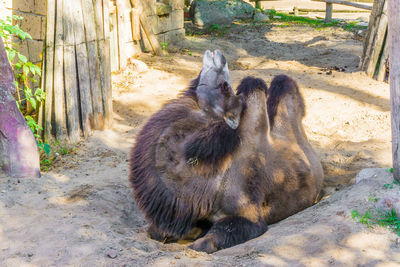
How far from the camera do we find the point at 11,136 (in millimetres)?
4195

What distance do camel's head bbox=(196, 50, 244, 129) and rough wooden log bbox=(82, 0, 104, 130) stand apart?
256 centimetres

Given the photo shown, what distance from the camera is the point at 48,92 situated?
5.44m

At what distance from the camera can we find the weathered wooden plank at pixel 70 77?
550 centimetres

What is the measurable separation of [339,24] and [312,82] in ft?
29.9

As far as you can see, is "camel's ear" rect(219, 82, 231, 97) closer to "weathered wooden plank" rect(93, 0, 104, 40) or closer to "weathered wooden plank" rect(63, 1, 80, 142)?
"weathered wooden plank" rect(63, 1, 80, 142)

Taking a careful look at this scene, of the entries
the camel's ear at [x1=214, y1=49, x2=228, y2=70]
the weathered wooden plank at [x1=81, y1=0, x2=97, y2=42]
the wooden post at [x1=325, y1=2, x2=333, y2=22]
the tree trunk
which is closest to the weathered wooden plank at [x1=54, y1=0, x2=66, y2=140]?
the weathered wooden plank at [x1=81, y1=0, x2=97, y2=42]

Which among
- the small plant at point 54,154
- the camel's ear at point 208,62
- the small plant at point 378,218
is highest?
the camel's ear at point 208,62

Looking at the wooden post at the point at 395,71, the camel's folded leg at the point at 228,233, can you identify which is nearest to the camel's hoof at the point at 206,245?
the camel's folded leg at the point at 228,233

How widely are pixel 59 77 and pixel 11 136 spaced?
1.45 meters

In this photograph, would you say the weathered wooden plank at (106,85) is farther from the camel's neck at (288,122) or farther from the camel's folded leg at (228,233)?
the camel's folded leg at (228,233)

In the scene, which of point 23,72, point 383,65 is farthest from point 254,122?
point 383,65

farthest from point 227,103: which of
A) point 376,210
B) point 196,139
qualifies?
point 376,210

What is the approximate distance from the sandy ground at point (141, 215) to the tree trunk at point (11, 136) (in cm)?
13

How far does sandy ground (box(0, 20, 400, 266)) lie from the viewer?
9.47 feet
